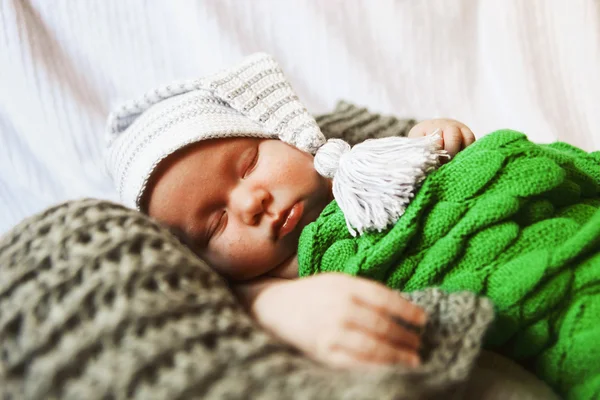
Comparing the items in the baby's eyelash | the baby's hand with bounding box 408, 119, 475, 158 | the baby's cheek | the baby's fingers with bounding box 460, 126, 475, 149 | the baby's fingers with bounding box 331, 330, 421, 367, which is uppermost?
the baby's eyelash

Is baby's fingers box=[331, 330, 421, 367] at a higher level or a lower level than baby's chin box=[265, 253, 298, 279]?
higher

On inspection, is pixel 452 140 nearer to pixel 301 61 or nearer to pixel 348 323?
pixel 348 323

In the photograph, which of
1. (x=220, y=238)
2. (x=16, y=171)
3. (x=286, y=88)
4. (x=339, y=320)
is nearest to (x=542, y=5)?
(x=286, y=88)

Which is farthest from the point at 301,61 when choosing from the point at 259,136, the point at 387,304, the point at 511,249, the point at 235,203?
the point at 387,304

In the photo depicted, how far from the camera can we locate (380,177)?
710 mm

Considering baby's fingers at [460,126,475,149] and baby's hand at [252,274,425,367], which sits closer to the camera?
baby's hand at [252,274,425,367]

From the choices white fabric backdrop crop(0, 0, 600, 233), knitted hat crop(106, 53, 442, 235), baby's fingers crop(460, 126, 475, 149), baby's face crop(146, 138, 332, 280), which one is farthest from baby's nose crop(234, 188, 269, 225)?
white fabric backdrop crop(0, 0, 600, 233)

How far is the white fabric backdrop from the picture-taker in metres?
1.13

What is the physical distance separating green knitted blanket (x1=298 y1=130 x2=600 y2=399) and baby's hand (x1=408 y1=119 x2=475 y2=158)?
0.10 m

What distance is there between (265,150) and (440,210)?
12.3 inches

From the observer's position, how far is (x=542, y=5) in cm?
130

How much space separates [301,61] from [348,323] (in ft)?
3.16

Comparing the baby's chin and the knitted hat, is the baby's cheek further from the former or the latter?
the knitted hat

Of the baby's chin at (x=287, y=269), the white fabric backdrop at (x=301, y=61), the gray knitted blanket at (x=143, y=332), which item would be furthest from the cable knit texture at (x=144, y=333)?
the white fabric backdrop at (x=301, y=61)
